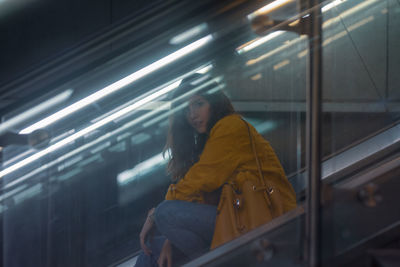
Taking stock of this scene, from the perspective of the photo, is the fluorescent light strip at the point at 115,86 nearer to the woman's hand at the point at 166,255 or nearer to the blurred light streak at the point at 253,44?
the blurred light streak at the point at 253,44

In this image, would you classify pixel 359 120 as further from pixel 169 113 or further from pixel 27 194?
pixel 27 194

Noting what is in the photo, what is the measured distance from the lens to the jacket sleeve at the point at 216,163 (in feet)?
4.92

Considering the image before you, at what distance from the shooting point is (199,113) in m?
1.92

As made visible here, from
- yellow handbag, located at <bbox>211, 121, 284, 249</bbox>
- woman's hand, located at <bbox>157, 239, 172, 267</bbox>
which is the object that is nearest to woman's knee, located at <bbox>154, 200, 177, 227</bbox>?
woman's hand, located at <bbox>157, 239, 172, 267</bbox>

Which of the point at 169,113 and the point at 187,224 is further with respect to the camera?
the point at 169,113

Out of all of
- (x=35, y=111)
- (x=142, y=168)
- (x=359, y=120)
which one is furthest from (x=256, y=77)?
(x=35, y=111)

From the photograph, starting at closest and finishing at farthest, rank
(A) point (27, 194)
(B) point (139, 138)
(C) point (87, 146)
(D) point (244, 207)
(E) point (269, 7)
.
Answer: (E) point (269, 7) → (D) point (244, 207) → (A) point (27, 194) → (C) point (87, 146) → (B) point (139, 138)

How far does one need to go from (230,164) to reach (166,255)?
57 centimetres

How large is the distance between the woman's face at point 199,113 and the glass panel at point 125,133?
3 centimetres

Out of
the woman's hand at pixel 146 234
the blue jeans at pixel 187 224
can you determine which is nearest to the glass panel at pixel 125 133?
the blue jeans at pixel 187 224

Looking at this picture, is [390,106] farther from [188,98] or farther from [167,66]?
[167,66]

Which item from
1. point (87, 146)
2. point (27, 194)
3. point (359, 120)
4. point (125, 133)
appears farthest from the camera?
point (359, 120)

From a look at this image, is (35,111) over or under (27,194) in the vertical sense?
over

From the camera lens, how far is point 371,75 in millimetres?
2506
